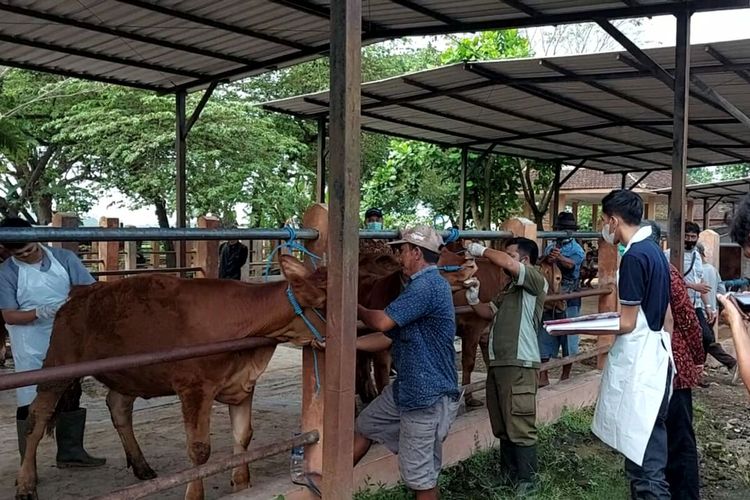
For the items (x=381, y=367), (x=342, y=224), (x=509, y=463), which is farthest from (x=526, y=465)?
(x=342, y=224)

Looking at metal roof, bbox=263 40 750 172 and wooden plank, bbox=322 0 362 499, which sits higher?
metal roof, bbox=263 40 750 172

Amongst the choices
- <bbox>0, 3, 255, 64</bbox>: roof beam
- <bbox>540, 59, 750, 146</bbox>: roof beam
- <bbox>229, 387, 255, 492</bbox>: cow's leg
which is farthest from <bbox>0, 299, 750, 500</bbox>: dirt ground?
<bbox>540, 59, 750, 146</bbox>: roof beam

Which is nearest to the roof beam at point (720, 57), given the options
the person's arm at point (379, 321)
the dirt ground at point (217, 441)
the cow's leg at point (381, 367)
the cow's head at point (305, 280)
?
the dirt ground at point (217, 441)

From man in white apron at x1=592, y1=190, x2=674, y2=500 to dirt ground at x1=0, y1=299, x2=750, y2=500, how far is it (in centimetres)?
152

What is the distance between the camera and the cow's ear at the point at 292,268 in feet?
11.6

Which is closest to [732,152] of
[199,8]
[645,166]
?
[645,166]

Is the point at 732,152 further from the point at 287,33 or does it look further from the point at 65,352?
the point at 65,352

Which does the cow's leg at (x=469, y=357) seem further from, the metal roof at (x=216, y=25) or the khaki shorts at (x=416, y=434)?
the metal roof at (x=216, y=25)

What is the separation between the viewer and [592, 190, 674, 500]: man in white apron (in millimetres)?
3863

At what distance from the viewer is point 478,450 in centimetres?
526

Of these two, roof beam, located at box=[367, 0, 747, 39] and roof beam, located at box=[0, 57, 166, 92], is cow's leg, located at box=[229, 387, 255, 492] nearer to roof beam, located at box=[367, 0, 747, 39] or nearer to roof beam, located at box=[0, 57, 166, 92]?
roof beam, located at box=[367, 0, 747, 39]

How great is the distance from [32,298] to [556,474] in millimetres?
3686

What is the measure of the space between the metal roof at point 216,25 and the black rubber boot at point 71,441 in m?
3.93

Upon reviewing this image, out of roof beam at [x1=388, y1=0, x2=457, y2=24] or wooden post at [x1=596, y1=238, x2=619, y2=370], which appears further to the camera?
wooden post at [x1=596, y1=238, x2=619, y2=370]
